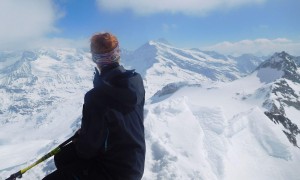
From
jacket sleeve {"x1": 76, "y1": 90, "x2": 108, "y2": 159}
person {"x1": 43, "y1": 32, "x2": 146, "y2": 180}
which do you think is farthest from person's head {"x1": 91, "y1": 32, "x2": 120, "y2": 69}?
jacket sleeve {"x1": 76, "y1": 90, "x2": 108, "y2": 159}

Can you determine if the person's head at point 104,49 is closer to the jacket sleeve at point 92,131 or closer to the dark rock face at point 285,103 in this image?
the jacket sleeve at point 92,131

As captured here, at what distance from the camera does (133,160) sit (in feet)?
14.9

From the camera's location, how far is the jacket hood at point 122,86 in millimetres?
4340

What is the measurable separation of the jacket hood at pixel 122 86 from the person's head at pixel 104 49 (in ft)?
0.54

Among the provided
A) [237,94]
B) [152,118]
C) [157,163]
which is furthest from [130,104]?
[237,94]

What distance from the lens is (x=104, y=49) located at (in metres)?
4.63

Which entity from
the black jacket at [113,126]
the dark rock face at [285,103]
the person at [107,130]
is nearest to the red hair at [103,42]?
the person at [107,130]

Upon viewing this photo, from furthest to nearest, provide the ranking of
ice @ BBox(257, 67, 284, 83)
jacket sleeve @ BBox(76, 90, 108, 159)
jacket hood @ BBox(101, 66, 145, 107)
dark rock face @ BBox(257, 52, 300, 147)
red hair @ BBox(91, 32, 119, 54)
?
ice @ BBox(257, 67, 284, 83), dark rock face @ BBox(257, 52, 300, 147), red hair @ BBox(91, 32, 119, 54), jacket hood @ BBox(101, 66, 145, 107), jacket sleeve @ BBox(76, 90, 108, 159)

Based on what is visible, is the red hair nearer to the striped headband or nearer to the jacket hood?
the striped headband

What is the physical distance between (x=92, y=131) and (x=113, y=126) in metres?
0.26

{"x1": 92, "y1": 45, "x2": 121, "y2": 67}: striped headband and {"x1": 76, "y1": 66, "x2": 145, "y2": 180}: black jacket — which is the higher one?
{"x1": 92, "y1": 45, "x2": 121, "y2": 67}: striped headband

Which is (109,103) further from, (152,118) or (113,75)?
(152,118)

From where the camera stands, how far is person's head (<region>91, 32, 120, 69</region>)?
181 inches

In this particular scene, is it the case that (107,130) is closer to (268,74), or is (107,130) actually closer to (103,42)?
(103,42)
